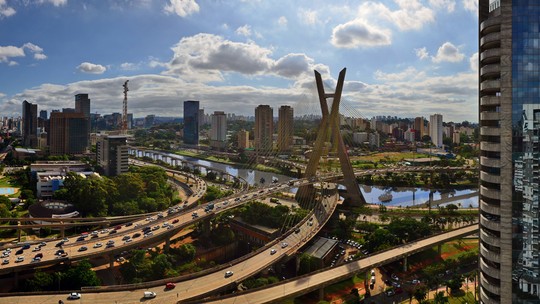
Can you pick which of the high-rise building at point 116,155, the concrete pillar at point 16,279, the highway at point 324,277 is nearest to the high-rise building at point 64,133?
the high-rise building at point 116,155

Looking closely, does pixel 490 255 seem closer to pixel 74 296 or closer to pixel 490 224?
pixel 490 224

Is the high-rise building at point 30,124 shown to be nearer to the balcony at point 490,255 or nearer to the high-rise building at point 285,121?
the high-rise building at point 285,121

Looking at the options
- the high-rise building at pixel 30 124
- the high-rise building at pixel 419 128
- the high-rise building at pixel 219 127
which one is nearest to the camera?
the high-rise building at pixel 30 124

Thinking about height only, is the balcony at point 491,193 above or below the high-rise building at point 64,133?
below

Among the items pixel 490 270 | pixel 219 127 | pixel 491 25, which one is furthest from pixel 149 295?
pixel 219 127

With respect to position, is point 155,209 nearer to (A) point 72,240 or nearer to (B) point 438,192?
(A) point 72,240

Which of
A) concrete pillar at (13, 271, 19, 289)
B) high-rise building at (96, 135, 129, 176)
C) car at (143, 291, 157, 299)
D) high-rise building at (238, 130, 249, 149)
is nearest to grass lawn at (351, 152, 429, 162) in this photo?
high-rise building at (238, 130, 249, 149)

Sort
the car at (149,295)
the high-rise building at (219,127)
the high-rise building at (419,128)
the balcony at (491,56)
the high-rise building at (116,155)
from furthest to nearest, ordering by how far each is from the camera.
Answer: the high-rise building at (219,127), the high-rise building at (419,128), the high-rise building at (116,155), the car at (149,295), the balcony at (491,56)
